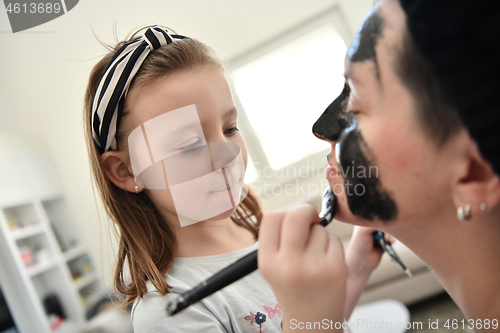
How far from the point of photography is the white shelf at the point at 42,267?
2.09 m

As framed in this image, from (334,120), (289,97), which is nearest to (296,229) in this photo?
(334,120)

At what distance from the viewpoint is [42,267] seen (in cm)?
219

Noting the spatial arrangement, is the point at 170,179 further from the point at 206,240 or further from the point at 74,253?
the point at 74,253

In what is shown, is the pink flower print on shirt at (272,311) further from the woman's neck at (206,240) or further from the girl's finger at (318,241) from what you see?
the girl's finger at (318,241)

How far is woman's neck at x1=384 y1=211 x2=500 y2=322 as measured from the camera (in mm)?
353

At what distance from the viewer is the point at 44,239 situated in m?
2.30

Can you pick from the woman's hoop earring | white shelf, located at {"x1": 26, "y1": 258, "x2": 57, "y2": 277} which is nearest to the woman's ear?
the woman's hoop earring

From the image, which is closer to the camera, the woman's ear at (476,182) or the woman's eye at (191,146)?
the woman's ear at (476,182)

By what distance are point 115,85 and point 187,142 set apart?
16 cm

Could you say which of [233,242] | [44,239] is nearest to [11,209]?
[44,239]

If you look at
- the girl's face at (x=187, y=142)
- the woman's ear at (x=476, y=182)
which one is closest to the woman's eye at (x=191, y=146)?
the girl's face at (x=187, y=142)

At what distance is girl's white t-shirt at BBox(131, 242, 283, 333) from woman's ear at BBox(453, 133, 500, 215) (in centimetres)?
36

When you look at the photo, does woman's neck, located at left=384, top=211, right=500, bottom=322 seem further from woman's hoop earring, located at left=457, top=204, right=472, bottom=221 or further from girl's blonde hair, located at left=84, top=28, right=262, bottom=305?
girl's blonde hair, located at left=84, top=28, right=262, bottom=305

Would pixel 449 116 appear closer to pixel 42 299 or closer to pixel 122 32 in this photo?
pixel 122 32
